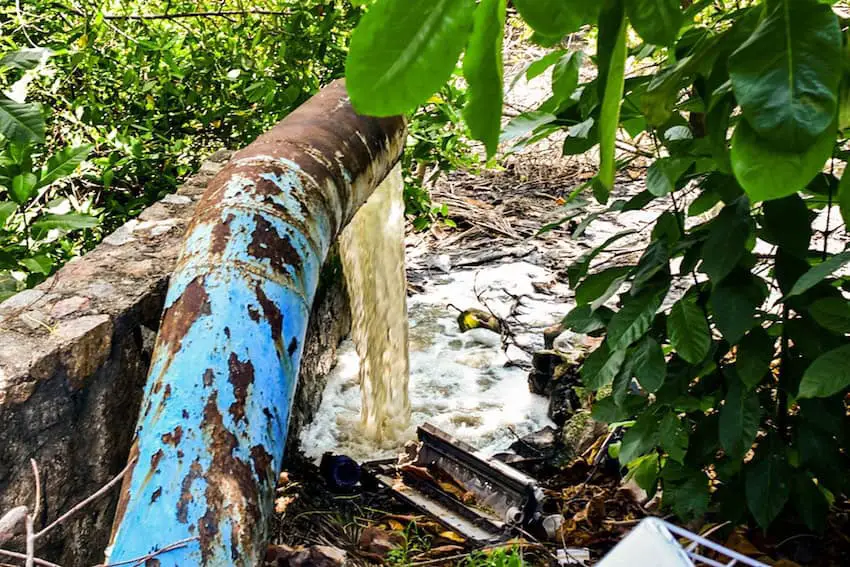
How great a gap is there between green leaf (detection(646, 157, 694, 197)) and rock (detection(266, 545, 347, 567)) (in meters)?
1.43

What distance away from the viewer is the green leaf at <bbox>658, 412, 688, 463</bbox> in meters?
2.12

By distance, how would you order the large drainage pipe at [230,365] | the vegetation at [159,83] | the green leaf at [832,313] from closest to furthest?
the large drainage pipe at [230,365] < the green leaf at [832,313] < the vegetation at [159,83]

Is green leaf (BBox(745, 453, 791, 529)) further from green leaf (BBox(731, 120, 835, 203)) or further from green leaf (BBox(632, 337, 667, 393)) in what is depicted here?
green leaf (BBox(731, 120, 835, 203))

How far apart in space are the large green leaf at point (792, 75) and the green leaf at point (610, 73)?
9cm

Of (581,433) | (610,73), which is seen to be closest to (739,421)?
(581,433)

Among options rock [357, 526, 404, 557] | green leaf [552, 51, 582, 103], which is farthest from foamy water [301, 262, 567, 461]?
green leaf [552, 51, 582, 103]

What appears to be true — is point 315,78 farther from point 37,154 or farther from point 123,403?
point 123,403

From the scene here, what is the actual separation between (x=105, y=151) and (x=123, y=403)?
2331mm

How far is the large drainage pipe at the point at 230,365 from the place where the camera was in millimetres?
1430

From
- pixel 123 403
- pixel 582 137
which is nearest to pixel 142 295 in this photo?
pixel 123 403

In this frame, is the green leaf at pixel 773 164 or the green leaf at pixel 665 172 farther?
the green leaf at pixel 665 172

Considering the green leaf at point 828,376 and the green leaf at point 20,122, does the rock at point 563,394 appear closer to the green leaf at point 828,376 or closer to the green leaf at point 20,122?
the green leaf at point 828,376

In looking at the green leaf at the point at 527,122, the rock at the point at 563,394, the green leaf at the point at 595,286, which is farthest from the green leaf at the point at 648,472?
the rock at the point at 563,394

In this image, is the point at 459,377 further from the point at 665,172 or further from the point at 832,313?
the point at 665,172
